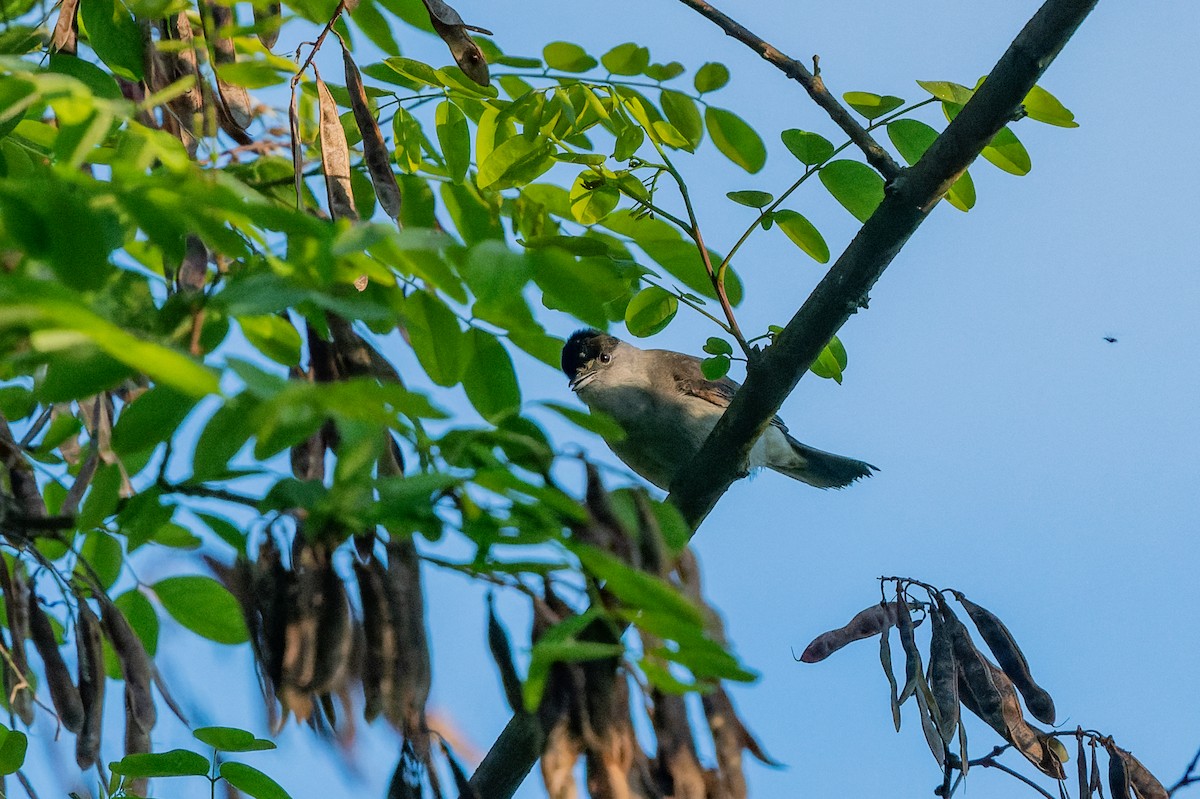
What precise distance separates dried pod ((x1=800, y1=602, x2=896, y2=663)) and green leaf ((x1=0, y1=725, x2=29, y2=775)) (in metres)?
1.87

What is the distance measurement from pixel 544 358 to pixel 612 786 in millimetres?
774

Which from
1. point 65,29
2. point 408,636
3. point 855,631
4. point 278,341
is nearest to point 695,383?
point 855,631

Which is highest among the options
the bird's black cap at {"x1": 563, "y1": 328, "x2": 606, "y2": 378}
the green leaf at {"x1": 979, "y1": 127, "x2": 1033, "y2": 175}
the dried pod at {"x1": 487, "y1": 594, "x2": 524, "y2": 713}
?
the bird's black cap at {"x1": 563, "y1": 328, "x2": 606, "y2": 378}

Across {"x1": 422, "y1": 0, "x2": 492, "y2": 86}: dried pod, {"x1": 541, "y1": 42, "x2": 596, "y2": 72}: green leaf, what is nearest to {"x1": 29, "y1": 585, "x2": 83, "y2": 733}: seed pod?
{"x1": 422, "y1": 0, "x2": 492, "y2": 86}: dried pod

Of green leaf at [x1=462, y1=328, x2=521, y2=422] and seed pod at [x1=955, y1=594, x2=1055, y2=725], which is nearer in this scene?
green leaf at [x1=462, y1=328, x2=521, y2=422]

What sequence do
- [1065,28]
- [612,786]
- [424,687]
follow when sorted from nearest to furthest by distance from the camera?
[612,786]
[424,687]
[1065,28]

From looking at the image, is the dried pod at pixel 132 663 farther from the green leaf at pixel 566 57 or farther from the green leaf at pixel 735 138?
the green leaf at pixel 735 138

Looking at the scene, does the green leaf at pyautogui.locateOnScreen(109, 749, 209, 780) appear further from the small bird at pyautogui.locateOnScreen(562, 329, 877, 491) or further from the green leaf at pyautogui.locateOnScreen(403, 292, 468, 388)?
the small bird at pyautogui.locateOnScreen(562, 329, 877, 491)

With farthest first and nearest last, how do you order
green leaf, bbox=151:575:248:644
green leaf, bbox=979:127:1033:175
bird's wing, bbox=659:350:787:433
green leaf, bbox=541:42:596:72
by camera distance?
1. bird's wing, bbox=659:350:787:433
2. green leaf, bbox=979:127:1033:175
3. green leaf, bbox=541:42:596:72
4. green leaf, bbox=151:575:248:644

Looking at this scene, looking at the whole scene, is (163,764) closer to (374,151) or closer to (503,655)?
(503,655)

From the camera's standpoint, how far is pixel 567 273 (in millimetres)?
1576

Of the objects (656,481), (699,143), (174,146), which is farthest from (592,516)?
(656,481)

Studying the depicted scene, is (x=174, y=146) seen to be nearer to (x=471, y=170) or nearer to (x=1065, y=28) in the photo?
(x=471, y=170)

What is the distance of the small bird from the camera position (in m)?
5.86
